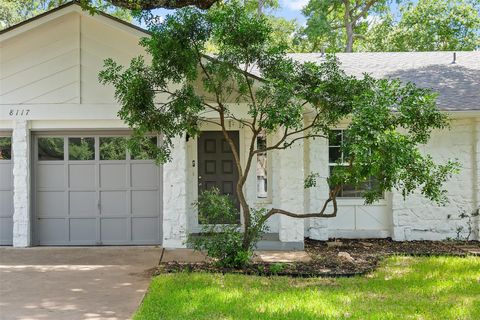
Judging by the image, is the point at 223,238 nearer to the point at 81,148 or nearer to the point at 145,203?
the point at 145,203

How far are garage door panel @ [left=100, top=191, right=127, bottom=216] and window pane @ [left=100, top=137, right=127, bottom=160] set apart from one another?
74 cm

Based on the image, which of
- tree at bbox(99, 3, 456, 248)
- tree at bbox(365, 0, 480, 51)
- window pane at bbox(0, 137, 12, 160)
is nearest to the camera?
tree at bbox(99, 3, 456, 248)

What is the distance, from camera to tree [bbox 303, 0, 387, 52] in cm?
2512

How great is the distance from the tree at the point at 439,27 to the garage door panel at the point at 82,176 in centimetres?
1857

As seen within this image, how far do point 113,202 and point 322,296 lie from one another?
18.2 feet

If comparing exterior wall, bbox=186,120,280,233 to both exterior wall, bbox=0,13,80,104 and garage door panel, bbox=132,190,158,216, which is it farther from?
exterior wall, bbox=0,13,80,104

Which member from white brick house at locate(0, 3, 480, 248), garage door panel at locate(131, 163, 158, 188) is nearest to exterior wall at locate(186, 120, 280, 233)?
white brick house at locate(0, 3, 480, 248)

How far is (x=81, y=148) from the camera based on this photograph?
10.6 m

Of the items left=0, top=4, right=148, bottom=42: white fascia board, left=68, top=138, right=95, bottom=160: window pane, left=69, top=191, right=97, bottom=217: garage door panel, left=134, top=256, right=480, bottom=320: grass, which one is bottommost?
left=134, top=256, right=480, bottom=320: grass

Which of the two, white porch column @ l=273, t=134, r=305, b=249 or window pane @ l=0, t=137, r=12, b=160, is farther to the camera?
window pane @ l=0, t=137, r=12, b=160

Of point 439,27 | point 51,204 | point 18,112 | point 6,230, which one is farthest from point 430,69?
point 439,27

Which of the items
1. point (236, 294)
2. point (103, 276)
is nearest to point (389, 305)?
point (236, 294)

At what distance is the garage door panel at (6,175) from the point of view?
10578mm

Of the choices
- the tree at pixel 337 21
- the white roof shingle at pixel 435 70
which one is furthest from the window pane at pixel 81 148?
the tree at pixel 337 21
